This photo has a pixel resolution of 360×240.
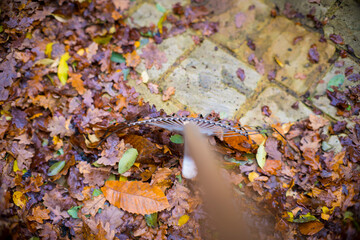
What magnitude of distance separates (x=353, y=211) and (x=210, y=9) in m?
2.60

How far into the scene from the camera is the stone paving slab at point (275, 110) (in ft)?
9.04

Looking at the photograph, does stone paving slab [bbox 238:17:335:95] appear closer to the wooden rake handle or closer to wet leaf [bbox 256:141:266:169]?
wet leaf [bbox 256:141:266:169]

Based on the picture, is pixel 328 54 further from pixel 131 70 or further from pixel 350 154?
pixel 131 70

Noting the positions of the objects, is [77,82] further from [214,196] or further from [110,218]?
[214,196]

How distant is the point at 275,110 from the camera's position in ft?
9.20

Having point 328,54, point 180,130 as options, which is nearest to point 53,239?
point 180,130

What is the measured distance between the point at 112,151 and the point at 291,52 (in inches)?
89.4

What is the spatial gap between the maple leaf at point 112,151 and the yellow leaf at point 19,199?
71 cm

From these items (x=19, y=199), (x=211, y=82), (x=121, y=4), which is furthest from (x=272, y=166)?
(x=121, y=4)

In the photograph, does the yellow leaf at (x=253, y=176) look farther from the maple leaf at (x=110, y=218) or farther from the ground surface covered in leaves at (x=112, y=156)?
the maple leaf at (x=110, y=218)

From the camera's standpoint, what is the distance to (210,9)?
319 centimetres

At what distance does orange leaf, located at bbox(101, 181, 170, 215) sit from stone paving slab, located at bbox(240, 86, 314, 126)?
1.19 m

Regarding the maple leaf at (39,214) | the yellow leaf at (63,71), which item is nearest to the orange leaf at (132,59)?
the yellow leaf at (63,71)

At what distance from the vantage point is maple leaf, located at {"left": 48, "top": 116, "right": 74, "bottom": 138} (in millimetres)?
2570
